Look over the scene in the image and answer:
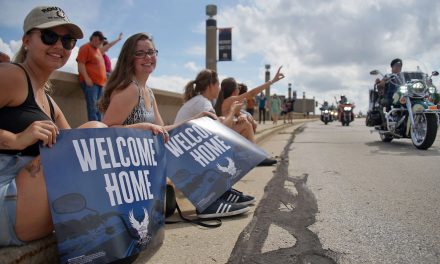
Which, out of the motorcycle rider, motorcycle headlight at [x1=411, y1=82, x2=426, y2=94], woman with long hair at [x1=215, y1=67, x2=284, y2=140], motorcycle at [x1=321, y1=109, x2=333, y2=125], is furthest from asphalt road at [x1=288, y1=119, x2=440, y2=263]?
motorcycle at [x1=321, y1=109, x2=333, y2=125]

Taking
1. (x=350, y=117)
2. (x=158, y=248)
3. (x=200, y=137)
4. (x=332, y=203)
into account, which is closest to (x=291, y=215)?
(x=332, y=203)

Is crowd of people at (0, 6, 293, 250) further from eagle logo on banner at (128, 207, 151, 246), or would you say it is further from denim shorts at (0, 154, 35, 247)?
eagle logo on banner at (128, 207, 151, 246)

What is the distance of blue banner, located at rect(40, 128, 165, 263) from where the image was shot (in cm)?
179

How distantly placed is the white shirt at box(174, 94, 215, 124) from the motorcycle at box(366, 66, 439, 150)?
4.82 metres

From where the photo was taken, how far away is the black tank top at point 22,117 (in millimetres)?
1879

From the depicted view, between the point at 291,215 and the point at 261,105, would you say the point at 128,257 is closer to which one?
the point at 291,215

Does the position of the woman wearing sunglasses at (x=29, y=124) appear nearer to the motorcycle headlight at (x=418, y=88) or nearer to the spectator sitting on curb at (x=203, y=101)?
the spectator sitting on curb at (x=203, y=101)

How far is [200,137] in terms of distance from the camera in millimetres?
3111

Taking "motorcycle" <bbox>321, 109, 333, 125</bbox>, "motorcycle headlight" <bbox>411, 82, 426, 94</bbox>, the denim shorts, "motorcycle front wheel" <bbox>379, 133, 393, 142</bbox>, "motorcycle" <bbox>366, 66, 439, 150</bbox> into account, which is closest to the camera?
the denim shorts

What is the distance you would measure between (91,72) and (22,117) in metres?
3.92

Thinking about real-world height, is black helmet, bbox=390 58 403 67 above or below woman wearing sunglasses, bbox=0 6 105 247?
above

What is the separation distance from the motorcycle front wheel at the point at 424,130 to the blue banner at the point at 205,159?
17.0 ft

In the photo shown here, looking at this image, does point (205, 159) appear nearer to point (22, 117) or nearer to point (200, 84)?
point (22, 117)

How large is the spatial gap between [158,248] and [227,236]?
1.42 feet
